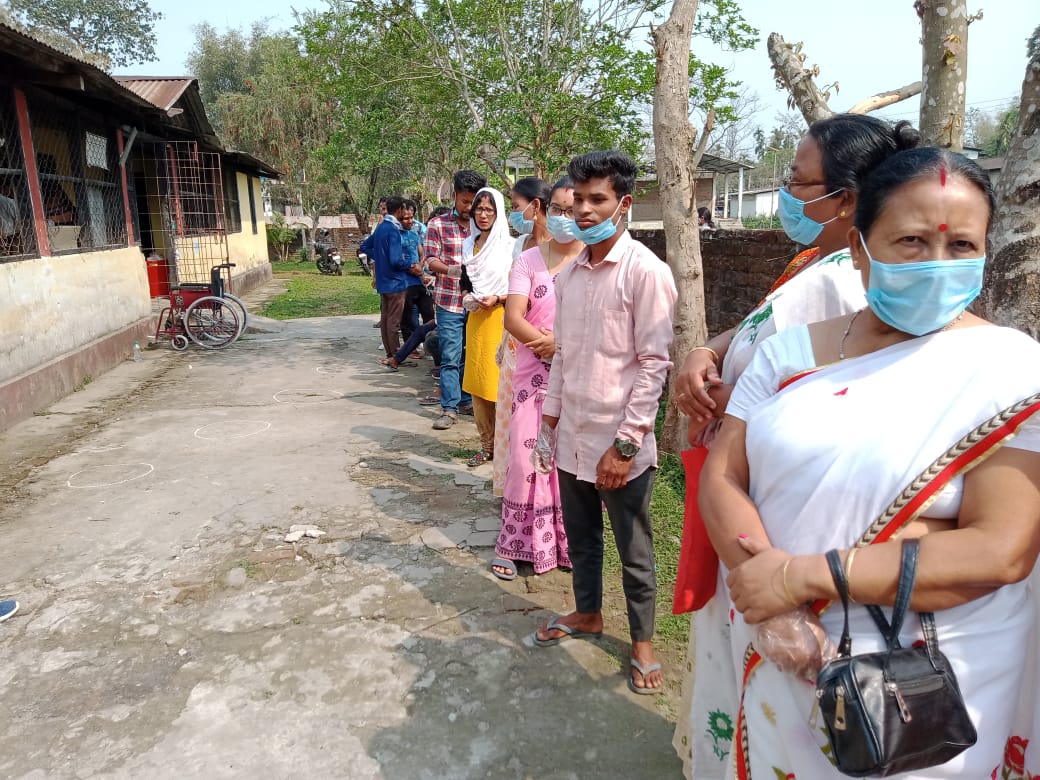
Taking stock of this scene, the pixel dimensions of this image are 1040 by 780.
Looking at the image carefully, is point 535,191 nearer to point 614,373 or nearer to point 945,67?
point 614,373

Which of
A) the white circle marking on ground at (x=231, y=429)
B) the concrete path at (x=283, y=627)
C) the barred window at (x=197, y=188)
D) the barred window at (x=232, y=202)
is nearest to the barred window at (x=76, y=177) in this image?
the barred window at (x=197, y=188)

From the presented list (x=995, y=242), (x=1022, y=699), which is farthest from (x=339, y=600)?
(x=995, y=242)

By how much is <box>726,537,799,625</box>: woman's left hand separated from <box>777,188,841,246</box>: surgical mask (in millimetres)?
866

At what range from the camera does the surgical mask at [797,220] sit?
1.74 m

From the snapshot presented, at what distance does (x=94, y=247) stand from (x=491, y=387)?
6127mm

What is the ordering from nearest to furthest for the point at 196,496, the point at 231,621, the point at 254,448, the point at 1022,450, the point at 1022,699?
1. the point at 1022,450
2. the point at 1022,699
3. the point at 231,621
4. the point at 196,496
5. the point at 254,448

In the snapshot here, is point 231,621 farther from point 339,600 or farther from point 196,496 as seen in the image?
point 196,496

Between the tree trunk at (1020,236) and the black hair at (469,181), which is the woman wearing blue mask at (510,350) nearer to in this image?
the black hair at (469,181)

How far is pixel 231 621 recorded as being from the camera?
2941 mm

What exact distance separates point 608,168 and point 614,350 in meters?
0.59

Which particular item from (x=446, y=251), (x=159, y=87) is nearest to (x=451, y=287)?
(x=446, y=251)

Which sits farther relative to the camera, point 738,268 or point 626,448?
point 738,268

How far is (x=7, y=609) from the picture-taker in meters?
2.98

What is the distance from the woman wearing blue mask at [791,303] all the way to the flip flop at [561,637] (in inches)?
37.9
